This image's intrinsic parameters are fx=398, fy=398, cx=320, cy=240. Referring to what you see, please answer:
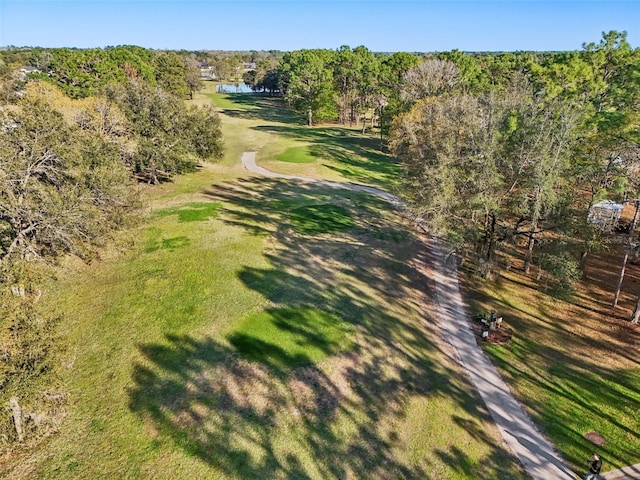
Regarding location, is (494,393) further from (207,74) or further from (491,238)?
(207,74)

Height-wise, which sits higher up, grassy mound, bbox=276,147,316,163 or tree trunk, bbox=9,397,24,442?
grassy mound, bbox=276,147,316,163

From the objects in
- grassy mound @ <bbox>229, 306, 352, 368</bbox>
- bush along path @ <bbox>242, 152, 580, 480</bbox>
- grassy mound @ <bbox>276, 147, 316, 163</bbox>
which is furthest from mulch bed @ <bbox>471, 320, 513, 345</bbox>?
grassy mound @ <bbox>276, 147, 316, 163</bbox>

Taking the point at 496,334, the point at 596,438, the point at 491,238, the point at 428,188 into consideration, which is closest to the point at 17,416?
the point at 596,438

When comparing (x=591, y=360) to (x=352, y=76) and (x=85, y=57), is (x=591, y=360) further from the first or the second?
(x=85, y=57)

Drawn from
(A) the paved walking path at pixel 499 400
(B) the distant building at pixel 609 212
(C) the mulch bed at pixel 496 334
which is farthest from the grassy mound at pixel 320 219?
(B) the distant building at pixel 609 212

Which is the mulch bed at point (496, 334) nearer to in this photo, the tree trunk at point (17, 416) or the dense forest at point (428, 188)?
the dense forest at point (428, 188)

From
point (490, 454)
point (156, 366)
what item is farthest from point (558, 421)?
point (156, 366)

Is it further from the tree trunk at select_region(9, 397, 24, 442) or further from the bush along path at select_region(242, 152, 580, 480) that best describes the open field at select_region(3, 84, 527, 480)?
the tree trunk at select_region(9, 397, 24, 442)

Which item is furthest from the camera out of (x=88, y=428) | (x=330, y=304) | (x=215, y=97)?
(x=215, y=97)
